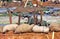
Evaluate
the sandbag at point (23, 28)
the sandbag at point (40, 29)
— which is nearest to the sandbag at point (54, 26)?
the sandbag at point (40, 29)

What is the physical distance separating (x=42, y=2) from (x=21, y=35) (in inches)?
14.4

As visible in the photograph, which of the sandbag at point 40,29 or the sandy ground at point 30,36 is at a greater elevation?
the sandbag at point 40,29

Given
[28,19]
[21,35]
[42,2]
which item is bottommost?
[21,35]

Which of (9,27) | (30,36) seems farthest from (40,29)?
(9,27)

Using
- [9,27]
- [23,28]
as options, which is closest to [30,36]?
[23,28]

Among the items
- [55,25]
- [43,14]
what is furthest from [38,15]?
[55,25]

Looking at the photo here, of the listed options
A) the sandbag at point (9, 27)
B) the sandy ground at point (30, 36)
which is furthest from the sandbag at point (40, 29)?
the sandbag at point (9, 27)

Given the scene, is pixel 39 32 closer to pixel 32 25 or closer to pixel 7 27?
pixel 32 25

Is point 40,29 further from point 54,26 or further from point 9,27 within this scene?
point 9,27

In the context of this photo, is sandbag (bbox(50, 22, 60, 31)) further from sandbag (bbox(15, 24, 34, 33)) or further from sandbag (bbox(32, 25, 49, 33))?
sandbag (bbox(15, 24, 34, 33))

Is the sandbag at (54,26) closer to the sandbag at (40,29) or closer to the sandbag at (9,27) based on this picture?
the sandbag at (40,29)

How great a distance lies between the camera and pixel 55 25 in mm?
2121

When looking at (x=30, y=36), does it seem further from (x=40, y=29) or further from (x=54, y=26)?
(x=54, y=26)

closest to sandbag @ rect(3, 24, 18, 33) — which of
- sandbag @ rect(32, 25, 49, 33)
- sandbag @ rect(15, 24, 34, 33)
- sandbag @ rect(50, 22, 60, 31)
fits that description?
sandbag @ rect(15, 24, 34, 33)
